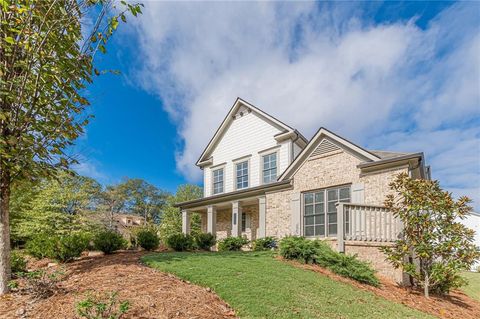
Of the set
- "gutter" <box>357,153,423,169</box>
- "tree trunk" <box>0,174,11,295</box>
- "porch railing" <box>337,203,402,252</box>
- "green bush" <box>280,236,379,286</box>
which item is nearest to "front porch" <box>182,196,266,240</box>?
"gutter" <box>357,153,423,169</box>

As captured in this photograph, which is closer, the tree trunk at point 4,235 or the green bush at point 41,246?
the tree trunk at point 4,235

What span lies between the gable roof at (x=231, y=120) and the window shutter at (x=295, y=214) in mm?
3572

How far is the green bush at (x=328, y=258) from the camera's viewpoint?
22.9 ft

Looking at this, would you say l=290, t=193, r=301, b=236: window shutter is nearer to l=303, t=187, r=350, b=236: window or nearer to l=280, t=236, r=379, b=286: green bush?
l=303, t=187, r=350, b=236: window

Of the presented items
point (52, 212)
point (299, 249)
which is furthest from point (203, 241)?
point (52, 212)

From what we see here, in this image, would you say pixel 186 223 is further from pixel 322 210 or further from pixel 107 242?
pixel 322 210

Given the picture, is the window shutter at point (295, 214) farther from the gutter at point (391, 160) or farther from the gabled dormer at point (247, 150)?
the gutter at point (391, 160)

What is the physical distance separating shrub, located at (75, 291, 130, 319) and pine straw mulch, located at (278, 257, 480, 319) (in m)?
4.57

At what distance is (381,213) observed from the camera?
8.95 metres

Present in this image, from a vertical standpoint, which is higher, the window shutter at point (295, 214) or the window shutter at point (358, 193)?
the window shutter at point (358, 193)

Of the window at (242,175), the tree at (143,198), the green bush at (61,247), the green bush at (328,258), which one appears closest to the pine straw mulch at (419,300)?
the green bush at (328,258)

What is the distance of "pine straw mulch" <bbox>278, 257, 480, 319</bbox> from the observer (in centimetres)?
626

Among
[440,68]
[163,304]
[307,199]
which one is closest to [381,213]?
[307,199]

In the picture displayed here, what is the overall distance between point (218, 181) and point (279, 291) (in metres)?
13.1
